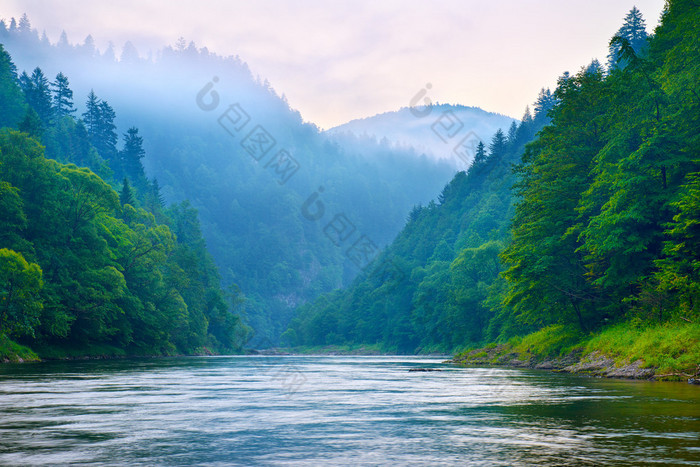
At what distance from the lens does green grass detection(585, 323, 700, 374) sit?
31859mm

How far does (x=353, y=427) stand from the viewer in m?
16.7

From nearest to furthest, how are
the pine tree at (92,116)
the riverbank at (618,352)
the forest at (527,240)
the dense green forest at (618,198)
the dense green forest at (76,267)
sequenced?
the riverbank at (618,352) → the dense green forest at (618,198) → the forest at (527,240) → the dense green forest at (76,267) → the pine tree at (92,116)

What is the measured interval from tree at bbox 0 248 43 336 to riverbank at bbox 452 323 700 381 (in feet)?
150

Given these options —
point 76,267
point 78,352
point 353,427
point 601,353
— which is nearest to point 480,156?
point 76,267

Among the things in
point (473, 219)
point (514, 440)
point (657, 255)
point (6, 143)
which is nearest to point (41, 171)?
point (6, 143)

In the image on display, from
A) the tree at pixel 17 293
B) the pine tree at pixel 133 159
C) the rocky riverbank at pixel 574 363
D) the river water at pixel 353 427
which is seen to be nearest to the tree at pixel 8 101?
the pine tree at pixel 133 159

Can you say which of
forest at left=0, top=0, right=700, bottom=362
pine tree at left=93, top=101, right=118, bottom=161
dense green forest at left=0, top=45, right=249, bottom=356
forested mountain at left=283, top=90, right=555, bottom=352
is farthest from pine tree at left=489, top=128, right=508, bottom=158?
pine tree at left=93, top=101, right=118, bottom=161

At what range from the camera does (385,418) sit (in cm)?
1873

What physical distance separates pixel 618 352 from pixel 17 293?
167 ft

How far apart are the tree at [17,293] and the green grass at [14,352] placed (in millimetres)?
970

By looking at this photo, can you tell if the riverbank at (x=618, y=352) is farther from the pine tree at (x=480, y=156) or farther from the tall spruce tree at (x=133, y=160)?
the tall spruce tree at (x=133, y=160)

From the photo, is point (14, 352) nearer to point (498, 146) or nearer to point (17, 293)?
point (17, 293)

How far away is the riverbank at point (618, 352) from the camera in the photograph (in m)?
32.4

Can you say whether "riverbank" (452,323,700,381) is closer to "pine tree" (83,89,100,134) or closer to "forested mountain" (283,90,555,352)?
"forested mountain" (283,90,555,352)
